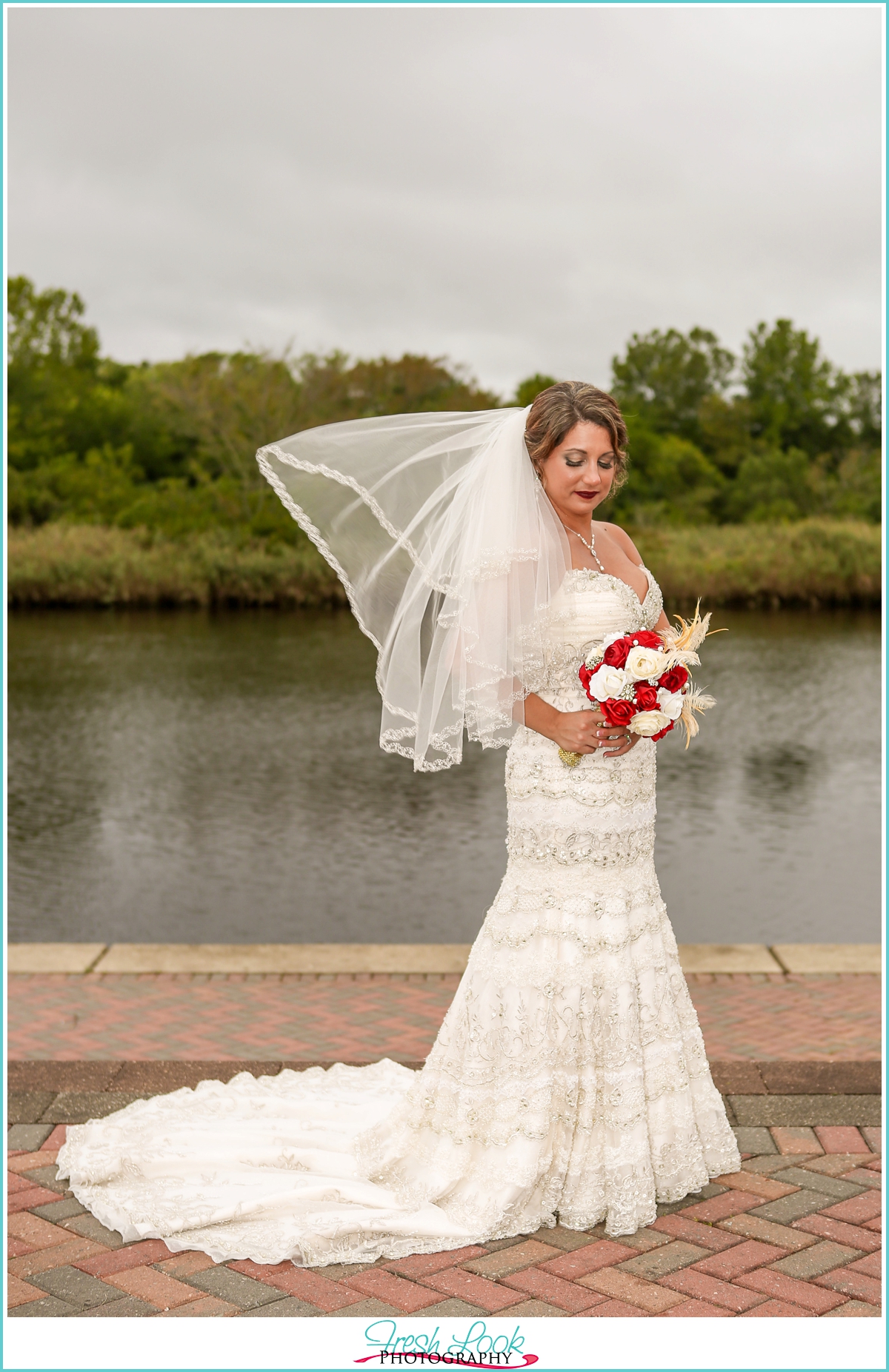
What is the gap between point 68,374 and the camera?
4716 cm

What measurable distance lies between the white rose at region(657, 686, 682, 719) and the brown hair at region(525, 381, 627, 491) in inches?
30.6

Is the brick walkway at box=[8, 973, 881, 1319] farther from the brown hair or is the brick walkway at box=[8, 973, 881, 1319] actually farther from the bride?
the brown hair

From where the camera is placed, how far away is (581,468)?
13.0ft

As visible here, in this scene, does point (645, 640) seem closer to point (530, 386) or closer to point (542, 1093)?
point (542, 1093)

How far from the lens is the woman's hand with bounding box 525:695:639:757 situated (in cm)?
387

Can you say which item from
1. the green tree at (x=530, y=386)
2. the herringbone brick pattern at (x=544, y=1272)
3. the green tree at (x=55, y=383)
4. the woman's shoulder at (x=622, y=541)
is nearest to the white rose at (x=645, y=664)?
the woman's shoulder at (x=622, y=541)

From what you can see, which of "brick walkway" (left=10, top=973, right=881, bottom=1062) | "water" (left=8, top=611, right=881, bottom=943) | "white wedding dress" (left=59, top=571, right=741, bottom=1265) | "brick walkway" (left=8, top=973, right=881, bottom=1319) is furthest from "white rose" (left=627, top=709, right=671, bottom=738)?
"water" (left=8, top=611, right=881, bottom=943)

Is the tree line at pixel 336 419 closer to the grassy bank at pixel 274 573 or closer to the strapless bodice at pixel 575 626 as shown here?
the grassy bank at pixel 274 573

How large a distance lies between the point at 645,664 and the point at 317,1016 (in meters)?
2.95

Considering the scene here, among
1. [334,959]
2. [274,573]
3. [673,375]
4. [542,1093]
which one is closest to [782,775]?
[334,959]

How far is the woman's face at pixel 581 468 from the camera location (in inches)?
156

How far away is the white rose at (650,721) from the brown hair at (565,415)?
0.83 m

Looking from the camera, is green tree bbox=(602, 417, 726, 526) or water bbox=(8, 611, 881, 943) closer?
water bbox=(8, 611, 881, 943)

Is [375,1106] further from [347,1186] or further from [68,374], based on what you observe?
[68,374]
